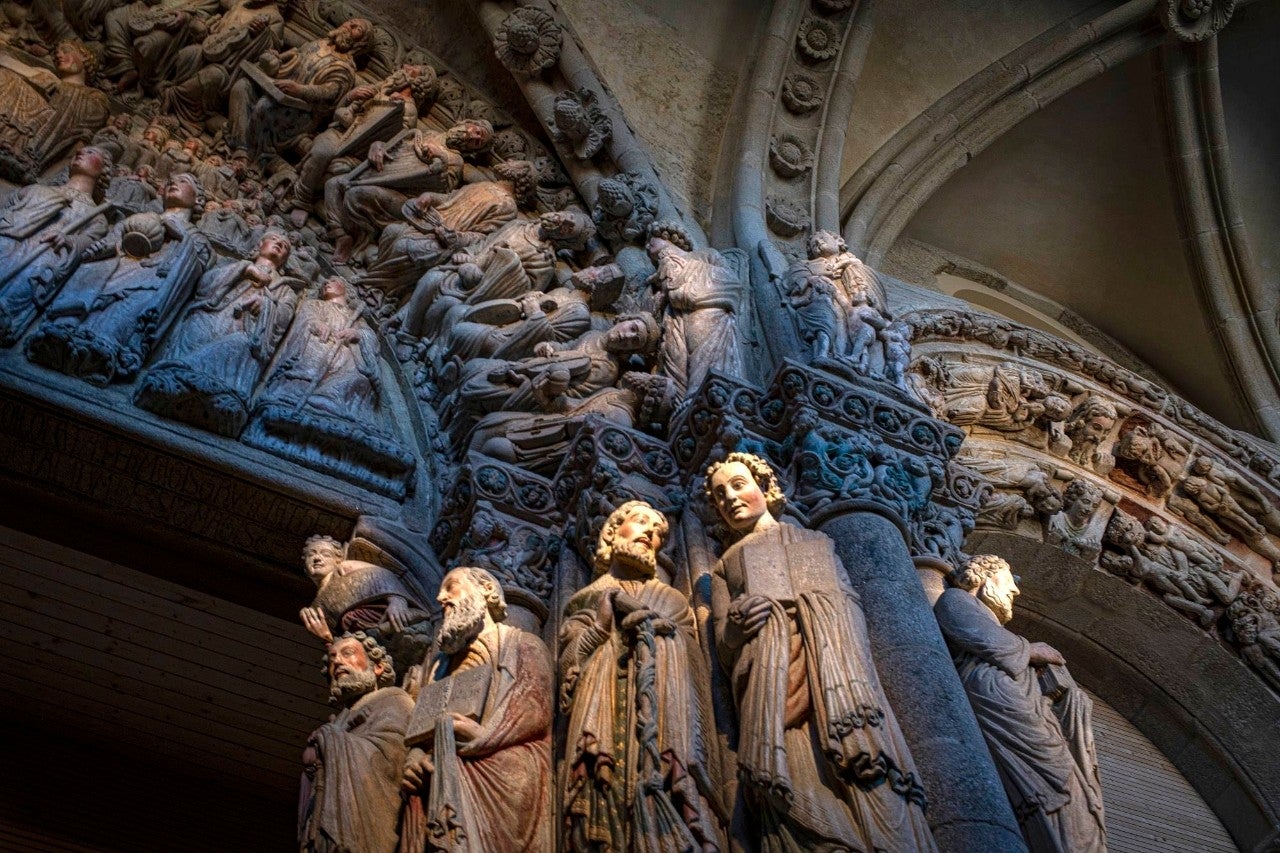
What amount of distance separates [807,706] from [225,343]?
9.94ft

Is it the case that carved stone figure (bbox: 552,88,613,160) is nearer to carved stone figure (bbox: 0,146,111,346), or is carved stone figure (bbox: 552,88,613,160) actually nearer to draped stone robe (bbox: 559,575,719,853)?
carved stone figure (bbox: 0,146,111,346)

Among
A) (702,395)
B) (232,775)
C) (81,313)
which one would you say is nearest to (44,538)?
(81,313)

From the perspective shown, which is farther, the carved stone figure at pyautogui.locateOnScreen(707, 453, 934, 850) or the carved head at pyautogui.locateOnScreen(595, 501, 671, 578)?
the carved head at pyautogui.locateOnScreen(595, 501, 671, 578)

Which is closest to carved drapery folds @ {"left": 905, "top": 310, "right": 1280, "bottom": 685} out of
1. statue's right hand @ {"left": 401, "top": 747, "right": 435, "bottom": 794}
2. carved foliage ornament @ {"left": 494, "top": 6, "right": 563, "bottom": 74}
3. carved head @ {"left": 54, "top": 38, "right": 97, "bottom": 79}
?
carved foliage ornament @ {"left": 494, "top": 6, "right": 563, "bottom": 74}

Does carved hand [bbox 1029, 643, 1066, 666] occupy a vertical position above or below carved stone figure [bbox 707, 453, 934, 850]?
above

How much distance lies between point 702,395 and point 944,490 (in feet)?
3.49

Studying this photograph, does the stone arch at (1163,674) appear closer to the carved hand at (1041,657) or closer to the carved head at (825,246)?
the carved head at (825,246)

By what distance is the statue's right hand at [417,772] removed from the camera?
141 inches

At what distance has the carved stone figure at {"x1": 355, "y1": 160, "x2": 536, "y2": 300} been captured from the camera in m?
6.14

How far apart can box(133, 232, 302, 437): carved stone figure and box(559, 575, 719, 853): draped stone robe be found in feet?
6.17

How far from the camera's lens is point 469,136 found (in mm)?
6945

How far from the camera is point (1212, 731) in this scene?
22.7 feet

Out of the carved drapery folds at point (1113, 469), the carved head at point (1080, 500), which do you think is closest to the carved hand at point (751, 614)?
the carved drapery folds at point (1113, 469)

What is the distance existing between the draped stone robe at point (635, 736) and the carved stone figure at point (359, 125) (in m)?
3.56
